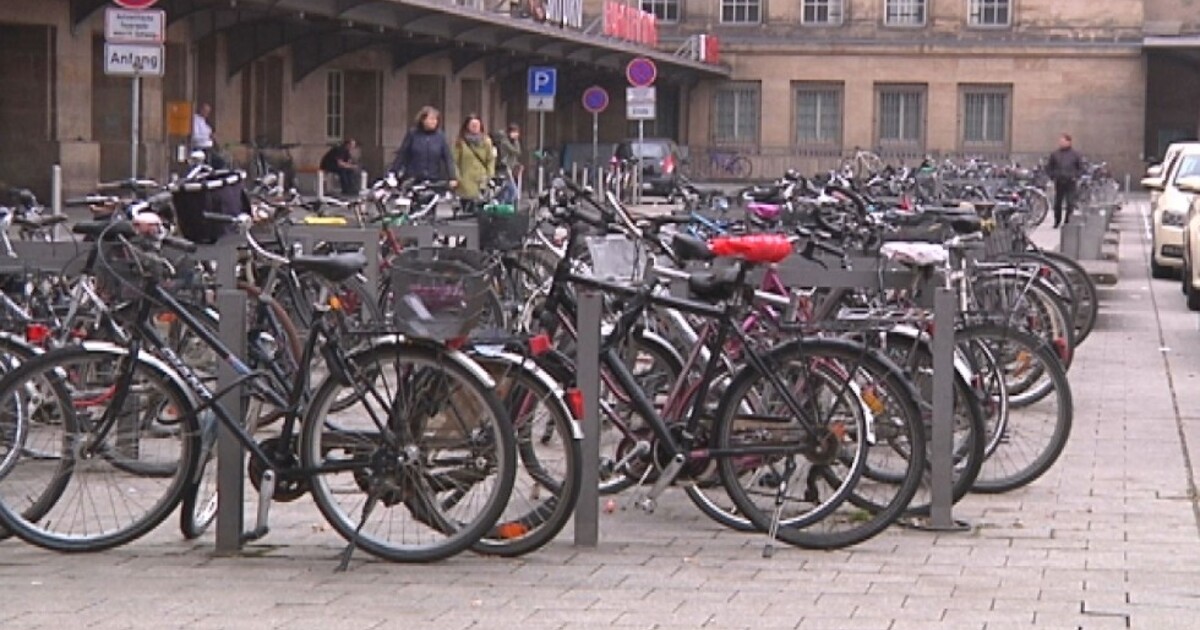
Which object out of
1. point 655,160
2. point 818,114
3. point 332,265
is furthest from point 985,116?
point 332,265

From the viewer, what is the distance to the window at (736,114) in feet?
213

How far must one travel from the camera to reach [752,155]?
64250 millimetres

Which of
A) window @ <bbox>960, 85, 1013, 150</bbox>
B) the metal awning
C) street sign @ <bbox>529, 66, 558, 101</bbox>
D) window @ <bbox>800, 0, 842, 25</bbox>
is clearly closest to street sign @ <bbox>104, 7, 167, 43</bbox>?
the metal awning

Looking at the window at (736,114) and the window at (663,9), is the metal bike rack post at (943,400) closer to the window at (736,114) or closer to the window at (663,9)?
the window at (736,114)

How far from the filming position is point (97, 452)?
26.3ft

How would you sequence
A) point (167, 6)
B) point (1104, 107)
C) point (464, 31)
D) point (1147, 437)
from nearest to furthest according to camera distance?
point (1147, 437), point (167, 6), point (464, 31), point (1104, 107)

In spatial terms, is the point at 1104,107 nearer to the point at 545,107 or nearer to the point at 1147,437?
the point at 545,107

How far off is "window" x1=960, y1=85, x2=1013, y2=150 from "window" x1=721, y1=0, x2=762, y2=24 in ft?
20.6

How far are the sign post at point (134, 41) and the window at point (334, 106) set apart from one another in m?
26.0

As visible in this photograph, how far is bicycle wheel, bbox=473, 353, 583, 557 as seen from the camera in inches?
312

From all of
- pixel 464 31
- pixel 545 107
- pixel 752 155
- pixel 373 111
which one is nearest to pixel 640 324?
pixel 545 107

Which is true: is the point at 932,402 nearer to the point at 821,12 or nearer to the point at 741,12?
the point at 821,12

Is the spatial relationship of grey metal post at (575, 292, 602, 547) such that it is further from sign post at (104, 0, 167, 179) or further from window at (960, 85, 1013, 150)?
window at (960, 85, 1013, 150)

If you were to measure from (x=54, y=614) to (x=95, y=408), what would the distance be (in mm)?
1088
